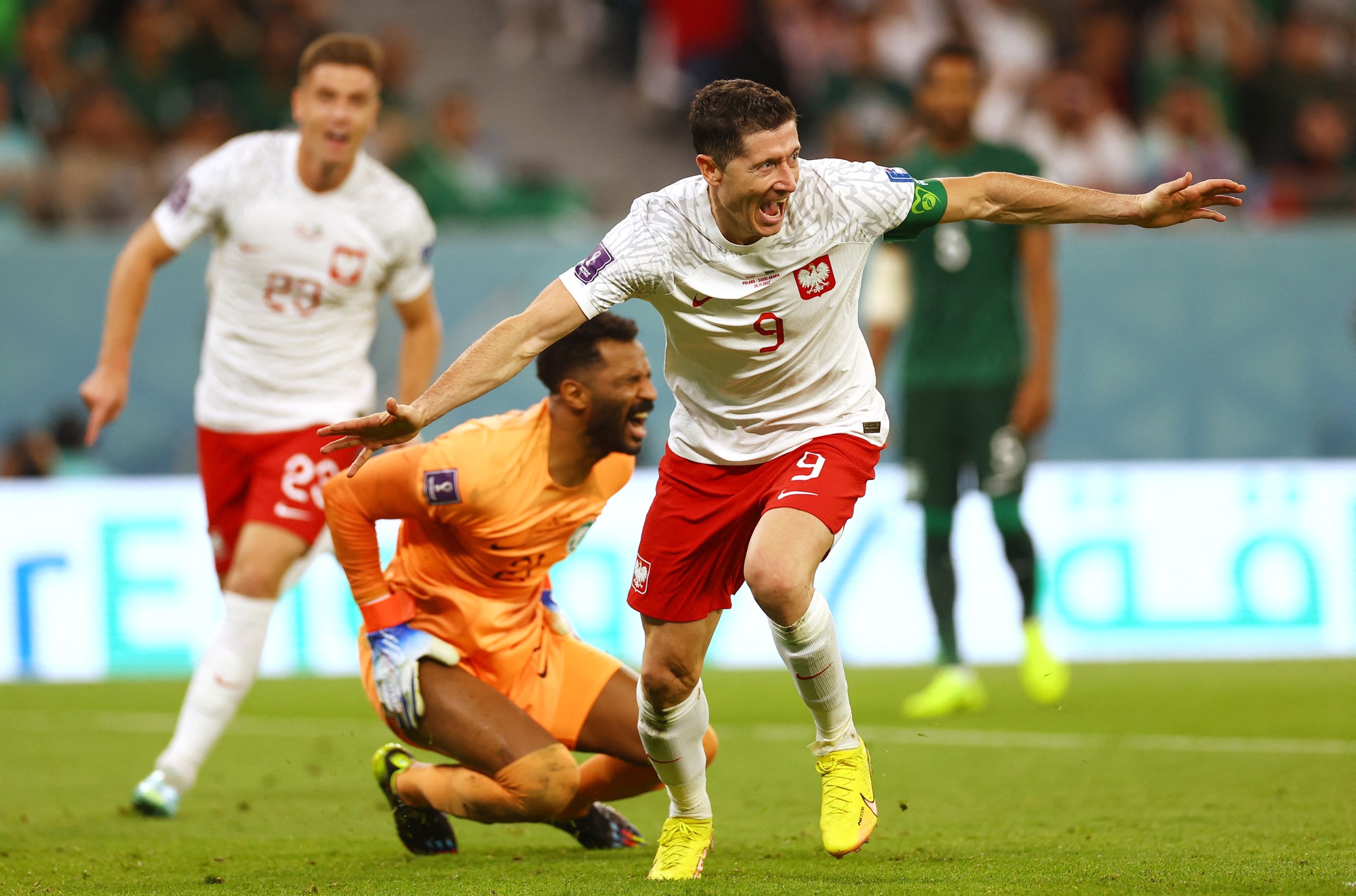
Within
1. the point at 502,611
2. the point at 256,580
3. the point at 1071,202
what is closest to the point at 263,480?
the point at 256,580

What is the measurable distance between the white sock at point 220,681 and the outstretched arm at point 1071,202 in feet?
10.3

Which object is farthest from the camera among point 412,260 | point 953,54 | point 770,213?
point 953,54

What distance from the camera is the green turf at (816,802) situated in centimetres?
451

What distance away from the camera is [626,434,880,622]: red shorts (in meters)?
4.69

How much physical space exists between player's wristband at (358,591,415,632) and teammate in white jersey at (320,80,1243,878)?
32.8 inches

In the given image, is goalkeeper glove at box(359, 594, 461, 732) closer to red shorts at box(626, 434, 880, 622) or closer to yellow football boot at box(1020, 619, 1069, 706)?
red shorts at box(626, 434, 880, 622)

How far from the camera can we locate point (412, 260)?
6.70 meters

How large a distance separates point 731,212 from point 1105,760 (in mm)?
3454

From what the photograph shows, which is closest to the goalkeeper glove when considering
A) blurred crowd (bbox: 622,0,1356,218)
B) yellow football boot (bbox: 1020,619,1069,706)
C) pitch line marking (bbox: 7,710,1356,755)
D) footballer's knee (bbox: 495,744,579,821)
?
footballer's knee (bbox: 495,744,579,821)

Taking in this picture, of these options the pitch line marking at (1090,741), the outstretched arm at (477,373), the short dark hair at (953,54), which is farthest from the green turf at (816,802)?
the short dark hair at (953,54)

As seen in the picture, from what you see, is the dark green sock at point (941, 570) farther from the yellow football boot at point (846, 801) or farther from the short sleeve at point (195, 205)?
the short sleeve at point (195, 205)

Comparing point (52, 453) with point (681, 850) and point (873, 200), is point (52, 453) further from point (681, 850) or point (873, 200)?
point (873, 200)

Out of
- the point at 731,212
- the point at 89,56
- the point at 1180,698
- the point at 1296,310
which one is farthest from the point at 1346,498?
the point at 89,56

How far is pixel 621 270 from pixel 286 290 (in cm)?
262
